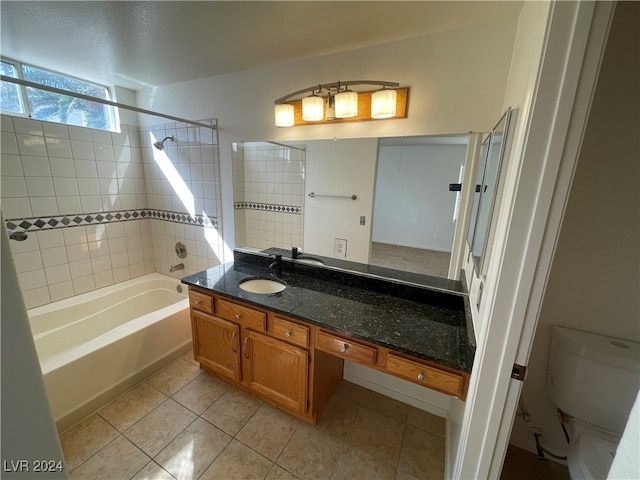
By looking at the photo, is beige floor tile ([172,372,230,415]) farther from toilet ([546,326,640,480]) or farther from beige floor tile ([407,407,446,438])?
toilet ([546,326,640,480])

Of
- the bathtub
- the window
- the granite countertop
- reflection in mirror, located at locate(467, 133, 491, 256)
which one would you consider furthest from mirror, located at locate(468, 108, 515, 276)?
the window

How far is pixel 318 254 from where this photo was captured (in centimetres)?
191

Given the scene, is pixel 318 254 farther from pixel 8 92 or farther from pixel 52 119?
pixel 8 92

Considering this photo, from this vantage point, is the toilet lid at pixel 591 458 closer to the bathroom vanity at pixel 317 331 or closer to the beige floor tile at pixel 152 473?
the bathroom vanity at pixel 317 331

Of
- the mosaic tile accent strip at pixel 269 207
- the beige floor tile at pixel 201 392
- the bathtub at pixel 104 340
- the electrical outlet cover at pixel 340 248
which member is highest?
the mosaic tile accent strip at pixel 269 207

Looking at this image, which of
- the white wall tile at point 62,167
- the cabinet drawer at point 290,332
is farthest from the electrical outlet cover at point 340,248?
the white wall tile at point 62,167

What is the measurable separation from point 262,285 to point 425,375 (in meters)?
1.20

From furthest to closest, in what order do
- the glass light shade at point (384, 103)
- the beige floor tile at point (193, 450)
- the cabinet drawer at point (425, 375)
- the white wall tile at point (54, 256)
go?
the white wall tile at point (54, 256) → the glass light shade at point (384, 103) → the beige floor tile at point (193, 450) → the cabinet drawer at point (425, 375)

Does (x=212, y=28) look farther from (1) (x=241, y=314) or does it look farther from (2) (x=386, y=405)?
(2) (x=386, y=405)

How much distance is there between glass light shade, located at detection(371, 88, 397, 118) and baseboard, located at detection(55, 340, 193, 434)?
92.5 inches

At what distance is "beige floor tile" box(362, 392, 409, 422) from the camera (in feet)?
5.54

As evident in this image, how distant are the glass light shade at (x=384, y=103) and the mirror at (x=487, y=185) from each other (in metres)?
0.52

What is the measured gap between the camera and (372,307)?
1.47 metres

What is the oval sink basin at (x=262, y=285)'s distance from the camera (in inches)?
71.2
